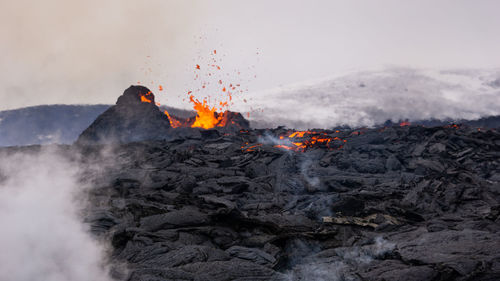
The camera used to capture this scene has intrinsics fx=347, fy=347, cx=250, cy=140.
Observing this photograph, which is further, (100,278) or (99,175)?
(99,175)

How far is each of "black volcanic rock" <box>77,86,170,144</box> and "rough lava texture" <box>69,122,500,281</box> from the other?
571 inches

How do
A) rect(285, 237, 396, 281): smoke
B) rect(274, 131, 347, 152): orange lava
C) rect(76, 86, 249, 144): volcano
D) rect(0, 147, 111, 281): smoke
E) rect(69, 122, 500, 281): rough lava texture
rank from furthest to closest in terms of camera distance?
rect(76, 86, 249, 144): volcano
rect(274, 131, 347, 152): orange lava
rect(69, 122, 500, 281): rough lava texture
rect(285, 237, 396, 281): smoke
rect(0, 147, 111, 281): smoke

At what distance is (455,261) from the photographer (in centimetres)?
732

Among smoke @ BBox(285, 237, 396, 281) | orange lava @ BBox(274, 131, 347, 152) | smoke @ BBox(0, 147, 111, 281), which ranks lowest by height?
orange lava @ BBox(274, 131, 347, 152)

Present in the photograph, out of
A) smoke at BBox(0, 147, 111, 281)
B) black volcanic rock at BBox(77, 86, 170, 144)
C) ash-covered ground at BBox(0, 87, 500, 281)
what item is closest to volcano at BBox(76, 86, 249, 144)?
black volcanic rock at BBox(77, 86, 170, 144)

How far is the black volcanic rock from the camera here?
45.8m

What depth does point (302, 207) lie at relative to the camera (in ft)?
51.5

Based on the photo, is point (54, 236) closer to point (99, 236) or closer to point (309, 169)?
point (99, 236)

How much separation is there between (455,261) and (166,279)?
604cm

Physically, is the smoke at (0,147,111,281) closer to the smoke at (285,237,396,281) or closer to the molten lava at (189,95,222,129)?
the smoke at (285,237,396,281)

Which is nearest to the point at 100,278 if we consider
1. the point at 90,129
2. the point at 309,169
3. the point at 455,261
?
the point at 455,261

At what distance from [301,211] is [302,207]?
1.07 m

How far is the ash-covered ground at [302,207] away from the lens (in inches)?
308

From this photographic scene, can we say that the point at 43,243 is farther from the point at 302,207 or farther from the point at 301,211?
the point at 302,207
